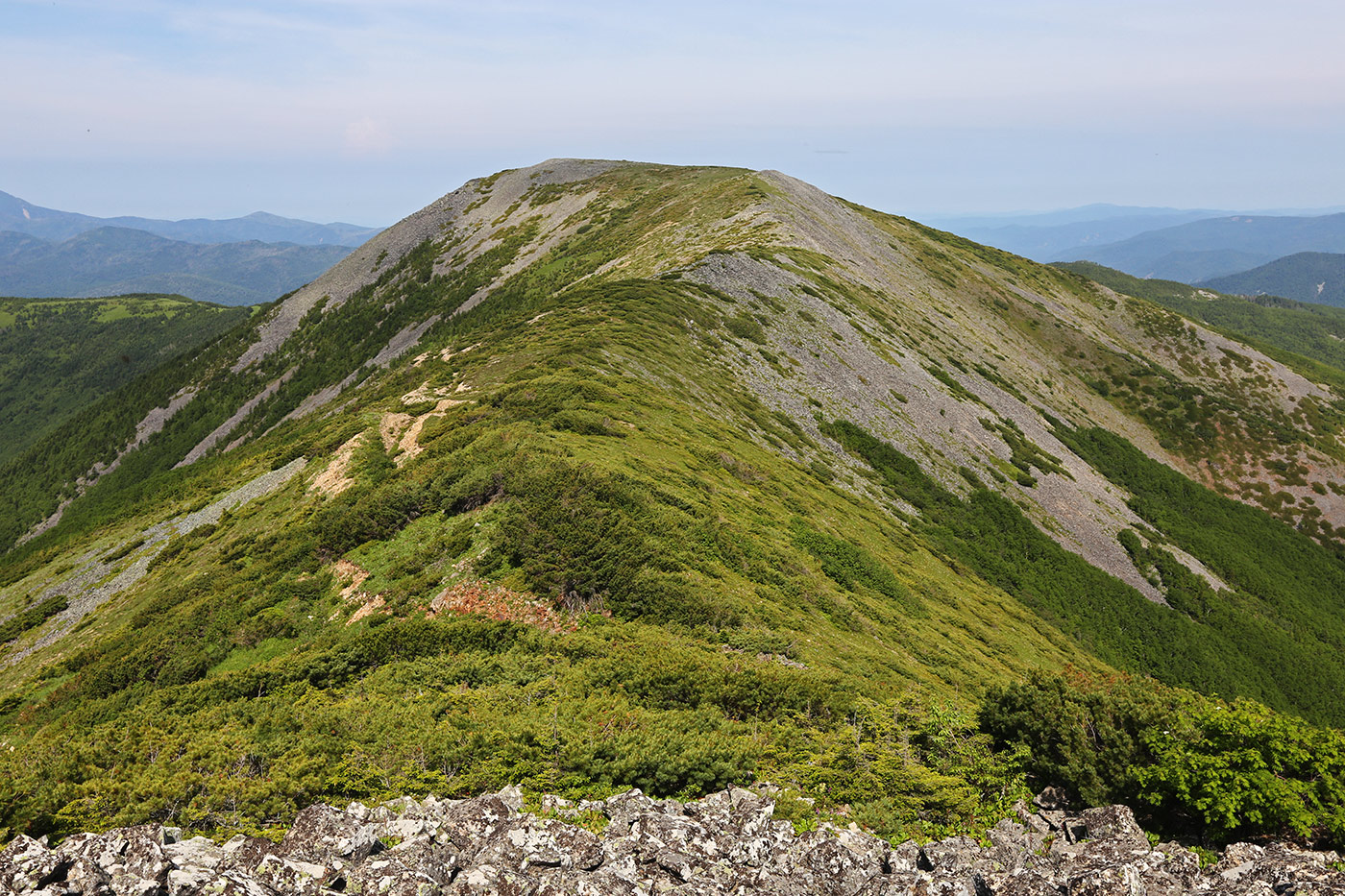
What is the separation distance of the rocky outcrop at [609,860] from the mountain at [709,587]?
3.91 ft

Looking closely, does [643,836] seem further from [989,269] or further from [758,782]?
[989,269]

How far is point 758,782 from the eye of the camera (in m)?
13.3

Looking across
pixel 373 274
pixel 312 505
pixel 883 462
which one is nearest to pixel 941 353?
pixel 883 462

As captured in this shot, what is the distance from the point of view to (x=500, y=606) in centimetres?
2027

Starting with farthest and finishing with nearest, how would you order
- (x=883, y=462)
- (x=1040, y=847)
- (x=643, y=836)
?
(x=883, y=462), (x=1040, y=847), (x=643, y=836)

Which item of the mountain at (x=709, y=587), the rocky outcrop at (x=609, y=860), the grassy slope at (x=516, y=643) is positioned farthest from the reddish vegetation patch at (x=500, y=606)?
the rocky outcrop at (x=609, y=860)

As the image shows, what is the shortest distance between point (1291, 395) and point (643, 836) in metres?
142

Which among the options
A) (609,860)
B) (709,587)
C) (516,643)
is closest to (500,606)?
(516,643)

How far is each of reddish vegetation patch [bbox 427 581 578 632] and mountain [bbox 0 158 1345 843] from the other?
12cm

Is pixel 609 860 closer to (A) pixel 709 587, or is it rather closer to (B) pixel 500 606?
(B) pixel 500 606

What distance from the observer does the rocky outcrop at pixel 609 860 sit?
9227 mm

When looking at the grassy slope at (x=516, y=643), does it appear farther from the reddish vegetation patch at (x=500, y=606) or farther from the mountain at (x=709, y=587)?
the reddish vegetation patch at (x=500, y=606)

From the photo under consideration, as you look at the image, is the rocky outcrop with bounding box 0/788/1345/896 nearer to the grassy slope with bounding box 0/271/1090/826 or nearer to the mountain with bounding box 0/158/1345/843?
the mountain with bounding box 0/158/1345/843

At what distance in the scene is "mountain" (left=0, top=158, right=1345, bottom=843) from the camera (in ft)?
44.1
